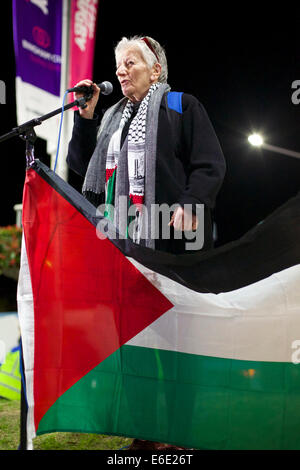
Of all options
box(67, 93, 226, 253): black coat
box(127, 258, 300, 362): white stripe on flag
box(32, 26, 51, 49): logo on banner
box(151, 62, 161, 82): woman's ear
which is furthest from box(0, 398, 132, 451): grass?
box(32, 26, 51, 49): logo on banner

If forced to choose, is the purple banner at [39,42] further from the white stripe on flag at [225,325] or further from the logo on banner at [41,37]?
the white stripe on flag at [225,325]

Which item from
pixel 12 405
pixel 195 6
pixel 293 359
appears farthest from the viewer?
pixel 195 6

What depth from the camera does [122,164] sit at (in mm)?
1742

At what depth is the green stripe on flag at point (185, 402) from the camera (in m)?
1.45

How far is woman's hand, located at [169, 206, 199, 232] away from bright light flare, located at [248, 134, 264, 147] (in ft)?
23.2

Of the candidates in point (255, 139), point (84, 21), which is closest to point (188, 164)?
point (84, 21)

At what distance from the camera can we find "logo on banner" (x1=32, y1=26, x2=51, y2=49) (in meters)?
3.85

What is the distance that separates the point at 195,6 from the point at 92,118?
4.61 meters

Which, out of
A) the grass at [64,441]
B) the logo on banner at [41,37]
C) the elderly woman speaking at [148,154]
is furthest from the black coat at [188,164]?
the logo on banner at [41,37]

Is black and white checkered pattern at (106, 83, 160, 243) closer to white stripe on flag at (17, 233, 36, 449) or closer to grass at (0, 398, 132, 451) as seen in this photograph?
white stripe on flag at (17, 233, 36, 449)

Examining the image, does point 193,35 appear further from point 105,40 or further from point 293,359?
point 293,359

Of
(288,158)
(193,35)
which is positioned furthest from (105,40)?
(288,158)

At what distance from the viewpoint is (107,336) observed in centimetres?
149

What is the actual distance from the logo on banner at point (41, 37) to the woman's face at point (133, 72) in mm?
2370
